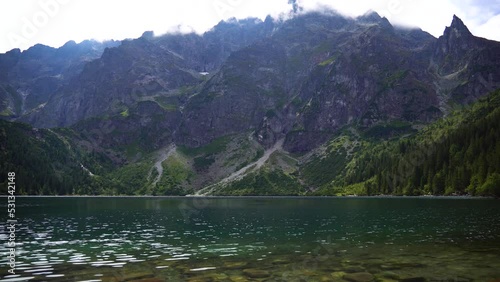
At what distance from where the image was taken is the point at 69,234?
69562 mm

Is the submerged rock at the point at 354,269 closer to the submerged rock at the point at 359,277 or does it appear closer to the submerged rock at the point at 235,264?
the submerged rock at the point at 359,277

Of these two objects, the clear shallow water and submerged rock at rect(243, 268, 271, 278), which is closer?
submerged rock at rect(243, 268, 271, 278)

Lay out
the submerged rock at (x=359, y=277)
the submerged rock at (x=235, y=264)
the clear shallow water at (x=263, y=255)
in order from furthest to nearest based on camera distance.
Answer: the submerged rock at (x=235, y=264) → the clear shallow water at (x=263, y=255) → the submerged rock at (x=359, y=277)

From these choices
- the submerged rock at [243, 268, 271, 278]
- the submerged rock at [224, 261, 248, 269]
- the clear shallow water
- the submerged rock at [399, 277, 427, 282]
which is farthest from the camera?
the submerged rock at [224, 261, 248, 269]

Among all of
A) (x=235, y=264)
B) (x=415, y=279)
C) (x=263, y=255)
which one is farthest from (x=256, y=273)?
(x=415, y=279)

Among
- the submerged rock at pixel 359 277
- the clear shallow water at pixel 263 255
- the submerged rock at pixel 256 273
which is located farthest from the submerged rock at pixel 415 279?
the submerged rock at pixel 256 273

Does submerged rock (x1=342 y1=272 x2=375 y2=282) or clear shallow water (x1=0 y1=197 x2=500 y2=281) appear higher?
submerged rock (x1=342 y1=272 x2=375 y2=282)

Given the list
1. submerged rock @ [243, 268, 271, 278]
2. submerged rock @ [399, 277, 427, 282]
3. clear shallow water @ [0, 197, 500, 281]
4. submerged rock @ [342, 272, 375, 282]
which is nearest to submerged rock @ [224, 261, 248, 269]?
clear shallow water @ [0, 197, 500, 281]

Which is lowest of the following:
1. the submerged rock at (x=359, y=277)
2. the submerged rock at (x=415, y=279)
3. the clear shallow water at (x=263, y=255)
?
the clear shallow water at (x=263, y=255)

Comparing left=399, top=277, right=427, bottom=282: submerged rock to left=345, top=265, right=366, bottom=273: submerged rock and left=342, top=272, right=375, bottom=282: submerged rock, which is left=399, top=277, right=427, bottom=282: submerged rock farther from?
left=345, top=265, right=366, bottom=273: submerged rock

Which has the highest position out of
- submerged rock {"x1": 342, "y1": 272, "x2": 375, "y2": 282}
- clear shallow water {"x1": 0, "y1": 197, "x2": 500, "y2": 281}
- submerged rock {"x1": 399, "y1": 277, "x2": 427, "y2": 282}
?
submerged rock {"x1": 399, "y1": 277, "x2": 427, "y2": 282}

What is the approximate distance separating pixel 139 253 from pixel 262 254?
50.6 feet

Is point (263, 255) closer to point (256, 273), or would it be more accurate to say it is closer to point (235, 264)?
point (235, 264)

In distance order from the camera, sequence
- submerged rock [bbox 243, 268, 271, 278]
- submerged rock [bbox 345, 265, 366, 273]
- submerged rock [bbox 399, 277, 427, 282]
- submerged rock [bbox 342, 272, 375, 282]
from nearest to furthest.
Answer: submerged rock [bbox 399, 277, 427, 282] < submerged rock [bbox 342, 272, 375, 282] < submerged rock [bbox 243, 268, 271, 278] < submerged rock [bbox 345, 265, 366, 273]
